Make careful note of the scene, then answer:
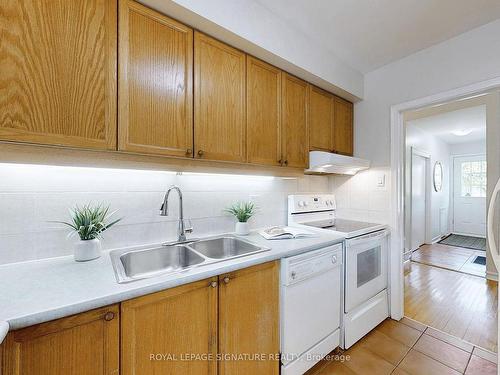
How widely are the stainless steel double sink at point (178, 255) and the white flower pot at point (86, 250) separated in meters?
0.09

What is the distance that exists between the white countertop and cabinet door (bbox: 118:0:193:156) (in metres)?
0.60

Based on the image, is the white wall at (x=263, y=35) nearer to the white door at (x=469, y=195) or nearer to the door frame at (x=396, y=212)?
the door frame at (x=396, y=212)

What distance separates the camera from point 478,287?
2.75 metres

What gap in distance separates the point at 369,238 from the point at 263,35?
1.73 meters

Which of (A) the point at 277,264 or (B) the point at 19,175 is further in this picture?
(A) the point at 277,264

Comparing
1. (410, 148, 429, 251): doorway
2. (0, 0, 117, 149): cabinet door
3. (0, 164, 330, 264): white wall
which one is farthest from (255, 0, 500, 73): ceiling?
(410, 148, 429, 251): doorway

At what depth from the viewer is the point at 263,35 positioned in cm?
150

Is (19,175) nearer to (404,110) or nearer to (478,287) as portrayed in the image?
(404,110)

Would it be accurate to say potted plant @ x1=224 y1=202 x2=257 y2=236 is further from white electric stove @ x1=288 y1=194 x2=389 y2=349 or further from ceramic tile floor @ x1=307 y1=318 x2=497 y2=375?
ceramic tile floor @ x1=307 y1=318 x2=497 y2=375

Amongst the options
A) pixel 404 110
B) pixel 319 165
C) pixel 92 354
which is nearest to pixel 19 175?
pixel 92 354

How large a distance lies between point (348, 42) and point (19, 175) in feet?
7.72

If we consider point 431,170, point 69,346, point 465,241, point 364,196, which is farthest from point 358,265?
point 465,241

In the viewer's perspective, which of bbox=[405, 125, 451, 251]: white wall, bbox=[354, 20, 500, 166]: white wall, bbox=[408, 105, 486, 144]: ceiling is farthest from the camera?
bbox=[405, 125, 451, 251]: white wall

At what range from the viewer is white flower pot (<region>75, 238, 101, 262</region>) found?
1109 mm
